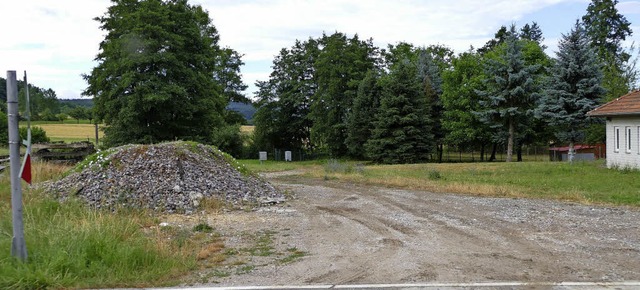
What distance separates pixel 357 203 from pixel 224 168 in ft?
16.3

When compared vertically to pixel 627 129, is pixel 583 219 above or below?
below

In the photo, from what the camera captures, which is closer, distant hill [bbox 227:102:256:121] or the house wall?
the house wall

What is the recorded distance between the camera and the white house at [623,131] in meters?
25.0

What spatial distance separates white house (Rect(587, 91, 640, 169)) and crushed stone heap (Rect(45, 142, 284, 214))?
18454 millimetres

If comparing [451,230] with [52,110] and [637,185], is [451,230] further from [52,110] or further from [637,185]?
[52,110]

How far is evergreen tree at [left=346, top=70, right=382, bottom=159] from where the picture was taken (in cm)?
4875

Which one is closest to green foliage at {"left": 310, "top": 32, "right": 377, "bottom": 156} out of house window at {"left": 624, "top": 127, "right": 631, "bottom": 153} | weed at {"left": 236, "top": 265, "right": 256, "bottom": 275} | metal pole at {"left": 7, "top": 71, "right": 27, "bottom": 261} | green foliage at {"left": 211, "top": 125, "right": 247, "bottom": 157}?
green foliage at {"left": 211, "top": 125, "right": 247, "bottom": 157}

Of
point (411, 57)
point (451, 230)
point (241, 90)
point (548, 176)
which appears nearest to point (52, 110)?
point (241, 90)

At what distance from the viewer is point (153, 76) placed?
32.8 m

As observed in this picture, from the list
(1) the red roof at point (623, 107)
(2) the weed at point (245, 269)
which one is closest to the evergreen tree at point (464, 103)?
(1) the red roof at point (623, 107)

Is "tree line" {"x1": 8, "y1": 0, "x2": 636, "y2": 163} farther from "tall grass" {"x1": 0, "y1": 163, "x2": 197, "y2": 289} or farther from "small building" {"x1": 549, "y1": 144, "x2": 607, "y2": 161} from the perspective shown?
"tall grass" {"x1": 0, "y1": 163, "x2": 197, "y2": 289}

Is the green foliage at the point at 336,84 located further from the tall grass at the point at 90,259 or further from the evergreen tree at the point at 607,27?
the tall grass at the point at 90,259

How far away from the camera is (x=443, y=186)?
62.2 ft

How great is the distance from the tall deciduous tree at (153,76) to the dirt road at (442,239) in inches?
786
